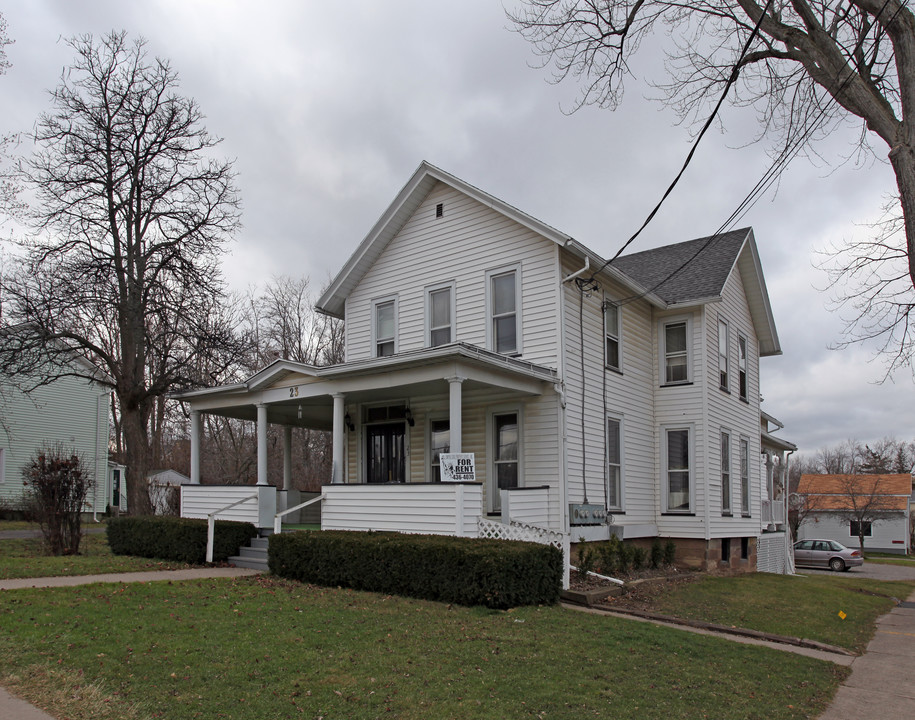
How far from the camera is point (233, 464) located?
40.9 meters

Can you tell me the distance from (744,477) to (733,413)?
196cm

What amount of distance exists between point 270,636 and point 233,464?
3450 cm

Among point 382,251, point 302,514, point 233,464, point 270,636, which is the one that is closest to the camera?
point 270,636

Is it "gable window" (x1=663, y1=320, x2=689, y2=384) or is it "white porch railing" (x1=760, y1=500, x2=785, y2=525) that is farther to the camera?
"white porch railing" (x1=760, y1=500, x2=785, y2=525)

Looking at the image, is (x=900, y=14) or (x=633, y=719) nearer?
(x=633, y=719)

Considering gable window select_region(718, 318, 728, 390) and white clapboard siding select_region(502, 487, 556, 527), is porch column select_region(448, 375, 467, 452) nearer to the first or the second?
white clapboard siding select_region(502, 487, 556, 527)

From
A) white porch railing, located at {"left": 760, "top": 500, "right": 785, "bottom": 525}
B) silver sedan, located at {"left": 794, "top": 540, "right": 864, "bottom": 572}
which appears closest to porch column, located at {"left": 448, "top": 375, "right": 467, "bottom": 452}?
white porch railing, located at {"left": 760, "top": 500, "right": 785, "bottom": 525}

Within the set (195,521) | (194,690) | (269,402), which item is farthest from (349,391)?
(194,690)

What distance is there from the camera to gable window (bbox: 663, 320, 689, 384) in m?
18.1

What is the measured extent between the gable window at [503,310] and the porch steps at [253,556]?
19.2ft

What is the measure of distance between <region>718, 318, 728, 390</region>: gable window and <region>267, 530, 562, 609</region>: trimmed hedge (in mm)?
10042

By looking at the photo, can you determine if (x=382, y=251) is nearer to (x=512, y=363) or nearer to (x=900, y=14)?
(x=512, y=363)

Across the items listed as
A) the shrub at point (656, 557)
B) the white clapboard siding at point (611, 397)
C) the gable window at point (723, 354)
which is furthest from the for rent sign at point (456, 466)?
the gable window at point (723, 354)

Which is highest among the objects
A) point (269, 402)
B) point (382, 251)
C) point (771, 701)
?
point (382, 251)
